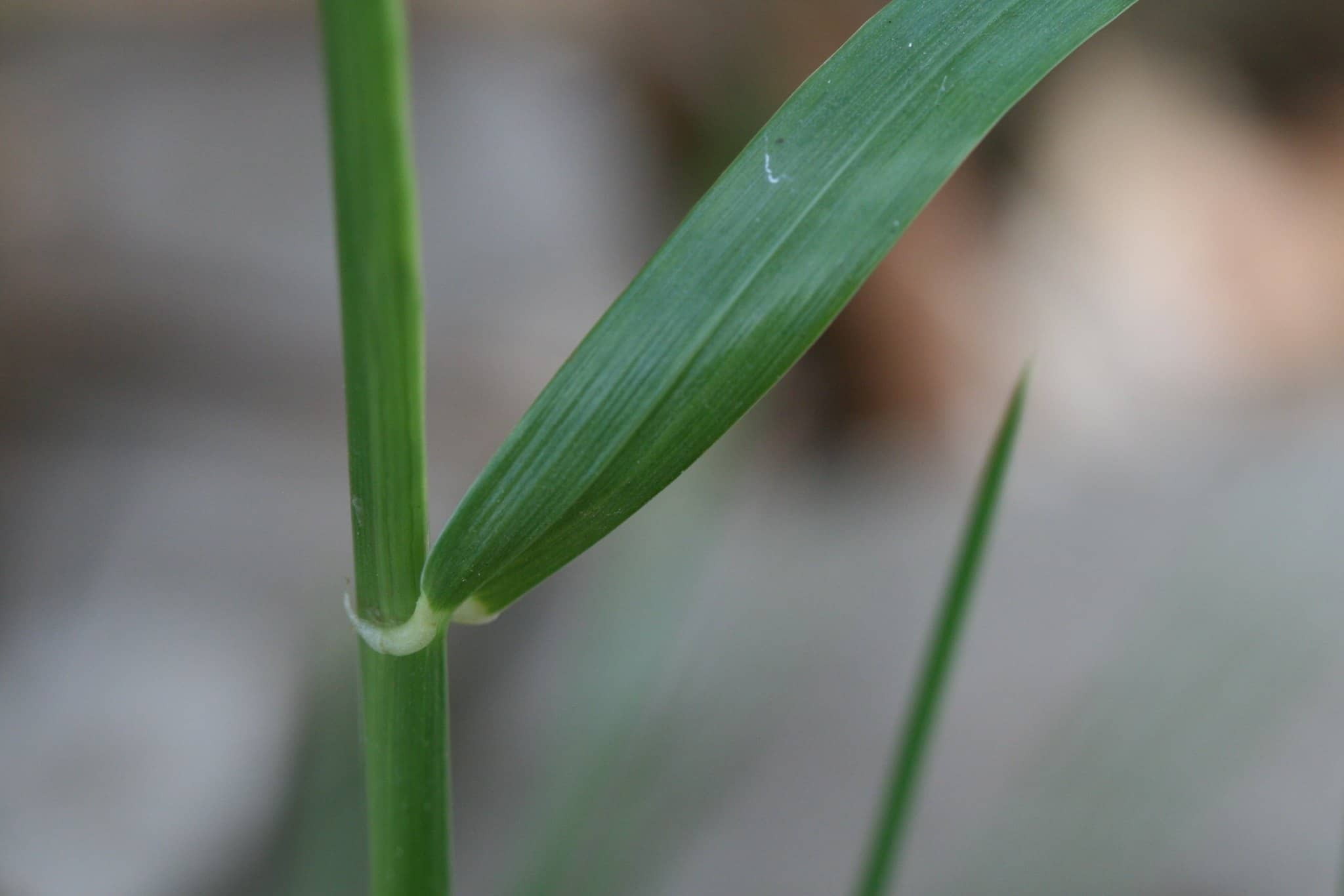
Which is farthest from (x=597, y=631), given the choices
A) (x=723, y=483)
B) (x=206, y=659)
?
(x=206, y=659)

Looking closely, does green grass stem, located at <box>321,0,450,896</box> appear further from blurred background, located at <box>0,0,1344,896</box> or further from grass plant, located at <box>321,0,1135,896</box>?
blurred background, located at <box>0,0,1344,896</box>

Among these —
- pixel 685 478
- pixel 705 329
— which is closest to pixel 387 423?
pixel 705 329

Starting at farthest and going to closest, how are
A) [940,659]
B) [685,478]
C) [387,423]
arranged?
[685,478], [940,659], [387,423]

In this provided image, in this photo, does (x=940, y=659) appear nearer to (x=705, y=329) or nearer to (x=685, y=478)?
(x=705, y=329)

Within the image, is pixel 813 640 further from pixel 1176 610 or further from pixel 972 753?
pixel 1176 610

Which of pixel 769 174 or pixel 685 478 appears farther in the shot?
pixel 685 478

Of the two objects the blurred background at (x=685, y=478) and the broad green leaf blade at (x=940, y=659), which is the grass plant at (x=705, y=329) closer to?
the broad green leaf blade at (x=940, y=659)

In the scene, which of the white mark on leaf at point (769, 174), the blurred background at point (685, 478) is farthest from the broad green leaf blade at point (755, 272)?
the blurred background at point (685, 478)
